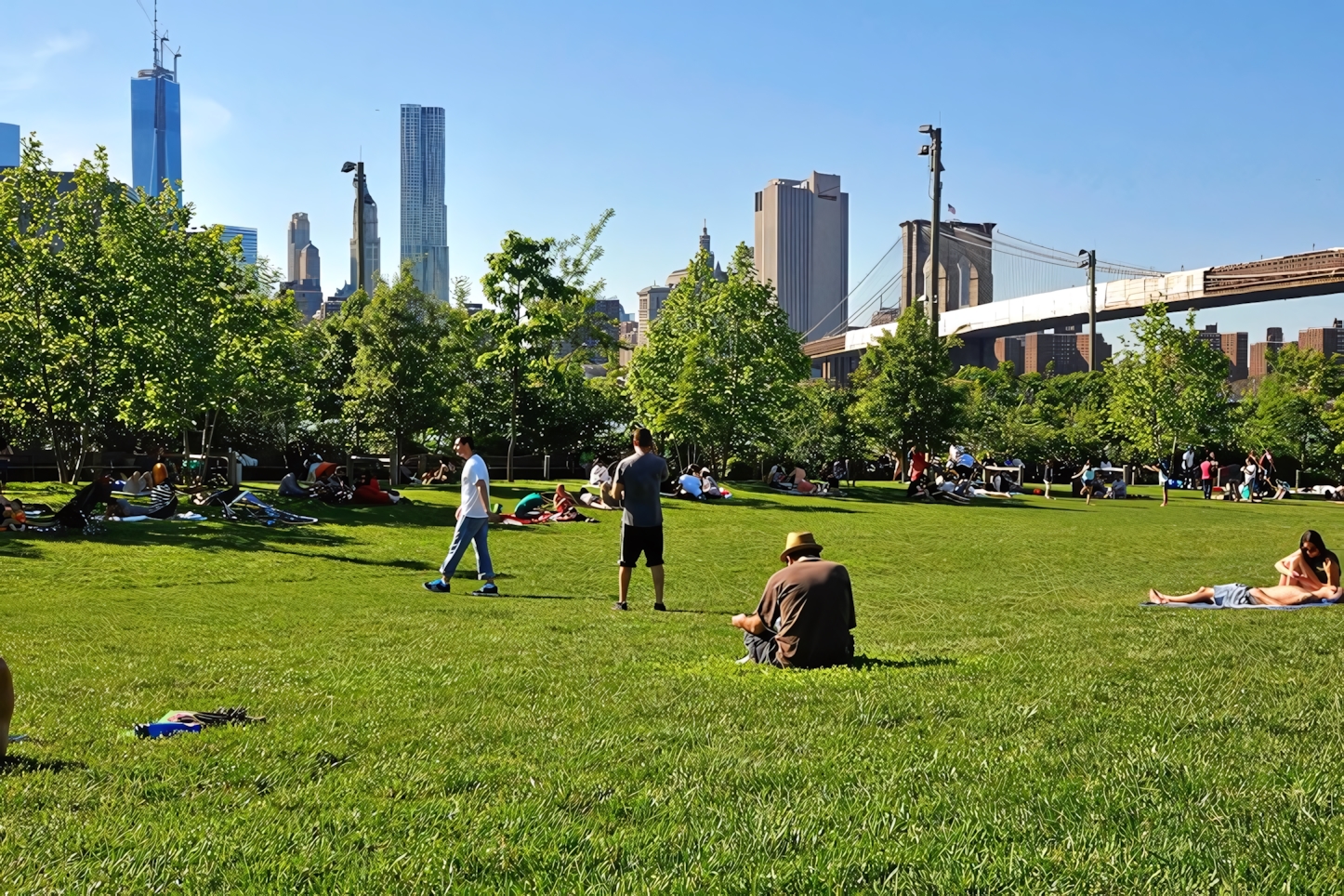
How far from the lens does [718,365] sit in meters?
34.7

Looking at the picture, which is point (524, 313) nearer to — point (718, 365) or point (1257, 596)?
point (718, 365)

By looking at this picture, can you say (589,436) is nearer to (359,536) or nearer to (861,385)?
(861,385)

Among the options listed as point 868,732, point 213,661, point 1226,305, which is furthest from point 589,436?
point 1226,305

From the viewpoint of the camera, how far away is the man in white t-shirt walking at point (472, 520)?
12805mm

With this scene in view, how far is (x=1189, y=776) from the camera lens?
4637mm

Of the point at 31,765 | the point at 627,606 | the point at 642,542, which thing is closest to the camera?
the point at 31,765

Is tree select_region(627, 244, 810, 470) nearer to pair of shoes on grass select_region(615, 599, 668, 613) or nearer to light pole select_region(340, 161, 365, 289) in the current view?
light pole select_region(340, 161, 365, 289)

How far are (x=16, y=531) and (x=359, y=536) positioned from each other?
15.3ft

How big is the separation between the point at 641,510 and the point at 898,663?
4602mm

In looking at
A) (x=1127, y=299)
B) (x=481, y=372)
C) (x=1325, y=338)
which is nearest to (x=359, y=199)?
(x=481, y=372)

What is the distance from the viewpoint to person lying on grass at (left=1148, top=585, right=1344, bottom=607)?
11594 mm

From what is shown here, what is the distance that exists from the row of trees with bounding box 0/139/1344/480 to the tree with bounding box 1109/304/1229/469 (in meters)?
0.07

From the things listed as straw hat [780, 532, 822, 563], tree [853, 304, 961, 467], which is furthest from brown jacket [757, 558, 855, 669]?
tree [853, 304, 961, 467]

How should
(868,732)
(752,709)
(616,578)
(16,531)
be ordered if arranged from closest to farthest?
(868,732) → (752,709) → (616,578) → (16,531)
